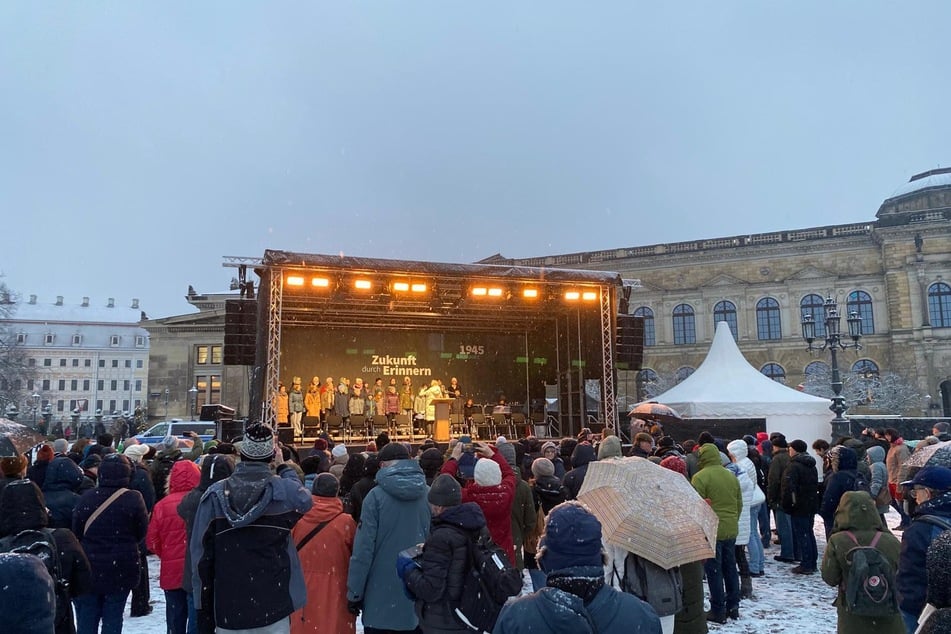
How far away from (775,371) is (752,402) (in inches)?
894

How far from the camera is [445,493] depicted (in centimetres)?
359

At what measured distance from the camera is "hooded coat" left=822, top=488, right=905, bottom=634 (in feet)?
13.3

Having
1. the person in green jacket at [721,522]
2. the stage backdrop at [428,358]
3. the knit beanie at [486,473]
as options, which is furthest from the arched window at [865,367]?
the knit beanie at [486,473]

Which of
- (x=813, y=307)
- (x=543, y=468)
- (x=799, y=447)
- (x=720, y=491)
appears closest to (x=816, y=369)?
(x=813, y=307)

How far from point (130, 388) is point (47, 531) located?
9905 centimetres

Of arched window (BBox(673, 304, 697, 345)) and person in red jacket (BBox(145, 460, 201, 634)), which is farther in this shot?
arched window (BBox(673, 304, 697, 345))

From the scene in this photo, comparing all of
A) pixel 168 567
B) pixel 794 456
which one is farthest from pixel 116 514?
pixel 794 456

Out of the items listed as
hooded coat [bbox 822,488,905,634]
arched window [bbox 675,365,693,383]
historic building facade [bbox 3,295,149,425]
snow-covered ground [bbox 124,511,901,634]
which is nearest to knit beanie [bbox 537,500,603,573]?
hooded coat [bbox 822,488,905,634]

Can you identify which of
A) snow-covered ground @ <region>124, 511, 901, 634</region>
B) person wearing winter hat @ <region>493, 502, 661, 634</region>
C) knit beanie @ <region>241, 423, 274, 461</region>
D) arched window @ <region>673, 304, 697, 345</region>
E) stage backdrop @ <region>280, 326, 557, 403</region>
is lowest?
snow-covered ground @ <region>124, 511, 901, 634</region>

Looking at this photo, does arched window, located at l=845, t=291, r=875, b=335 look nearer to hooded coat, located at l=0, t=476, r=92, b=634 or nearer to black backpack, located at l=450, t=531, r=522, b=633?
black backpack, located at l=450, t=531, r=522, b=633

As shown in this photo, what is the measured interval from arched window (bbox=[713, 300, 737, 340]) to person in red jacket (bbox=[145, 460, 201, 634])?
1486 inches

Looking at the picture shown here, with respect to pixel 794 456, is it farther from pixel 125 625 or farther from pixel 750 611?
pixel 125 625

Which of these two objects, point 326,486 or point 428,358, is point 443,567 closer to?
point 326,486

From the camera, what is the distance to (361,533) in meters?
4.08
